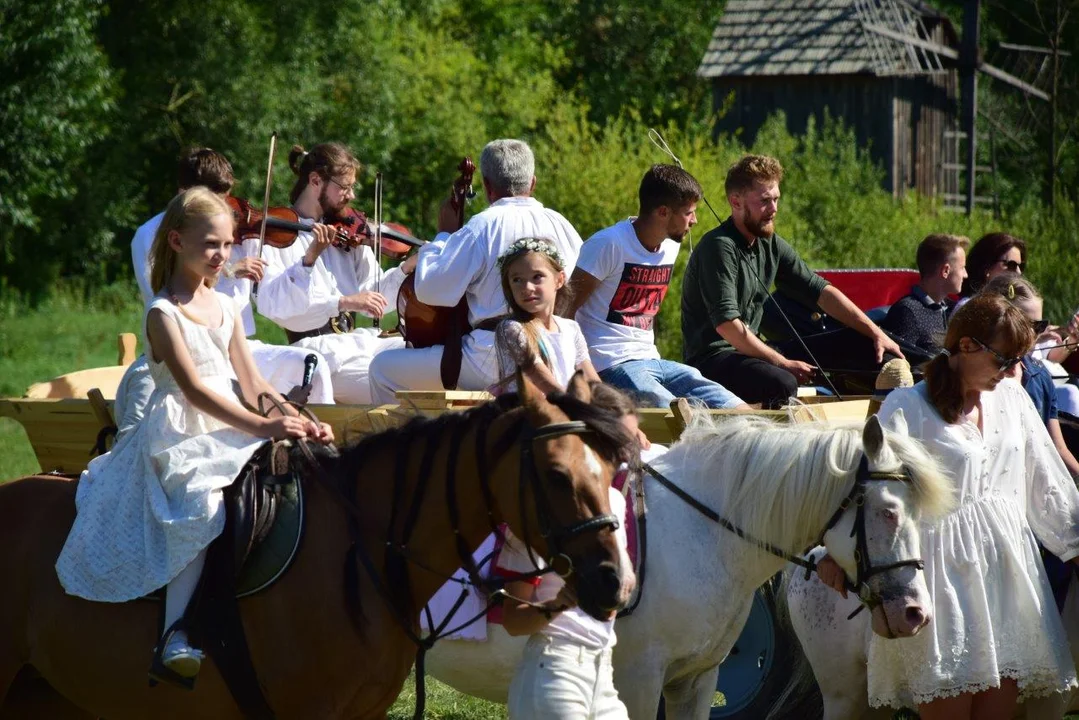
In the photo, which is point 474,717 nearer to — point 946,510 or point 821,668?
point 821,668

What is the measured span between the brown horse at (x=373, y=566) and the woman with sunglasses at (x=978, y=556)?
1.74 meters

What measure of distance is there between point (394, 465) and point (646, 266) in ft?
7.56

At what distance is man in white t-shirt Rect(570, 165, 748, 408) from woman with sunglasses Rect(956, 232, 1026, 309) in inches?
67.6

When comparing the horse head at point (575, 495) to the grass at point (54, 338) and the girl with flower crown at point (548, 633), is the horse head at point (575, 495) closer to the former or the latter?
the girl with flower crown at point (548, 633)

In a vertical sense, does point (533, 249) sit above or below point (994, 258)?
above

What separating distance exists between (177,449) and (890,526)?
7.59ft

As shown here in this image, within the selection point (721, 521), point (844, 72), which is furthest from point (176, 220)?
point (844, 72)

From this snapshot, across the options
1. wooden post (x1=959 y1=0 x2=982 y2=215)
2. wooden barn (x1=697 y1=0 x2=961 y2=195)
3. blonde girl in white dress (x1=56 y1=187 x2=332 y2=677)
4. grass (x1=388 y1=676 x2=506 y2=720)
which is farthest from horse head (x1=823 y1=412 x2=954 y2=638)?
wooden barn (x1=697 y1=0 x2=961 y2=195)

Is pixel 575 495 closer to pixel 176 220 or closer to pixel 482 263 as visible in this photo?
pixel 176 220

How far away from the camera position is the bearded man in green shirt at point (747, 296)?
6309 mm

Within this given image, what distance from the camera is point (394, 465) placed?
13.8 feet

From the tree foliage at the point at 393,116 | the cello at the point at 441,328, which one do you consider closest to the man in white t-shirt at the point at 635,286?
the cello at the point at 441,328

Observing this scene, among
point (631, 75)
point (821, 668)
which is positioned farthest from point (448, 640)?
point (631, 75)

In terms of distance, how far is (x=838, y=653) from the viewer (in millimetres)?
5504
